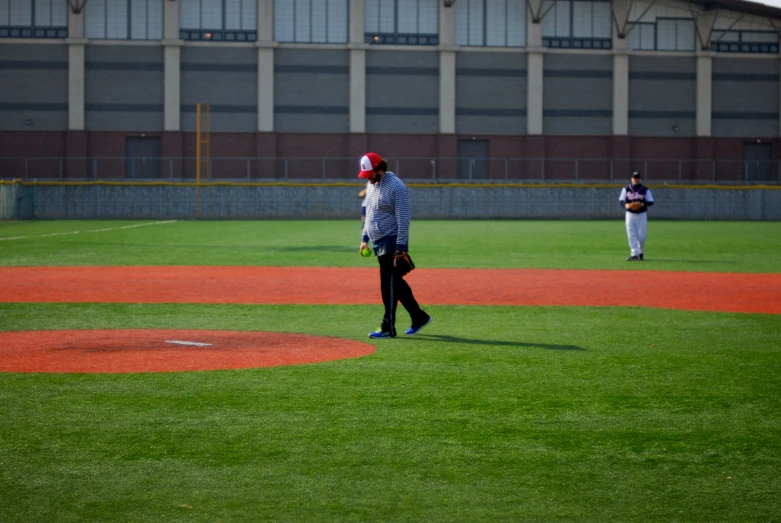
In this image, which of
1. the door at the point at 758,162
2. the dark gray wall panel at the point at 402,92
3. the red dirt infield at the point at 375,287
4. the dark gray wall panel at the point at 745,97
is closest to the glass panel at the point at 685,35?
the dark gray wall panel at the point at 745,97

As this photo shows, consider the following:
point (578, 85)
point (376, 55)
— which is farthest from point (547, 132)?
point (376, 55)

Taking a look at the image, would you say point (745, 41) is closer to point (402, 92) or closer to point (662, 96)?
point (662, 96)

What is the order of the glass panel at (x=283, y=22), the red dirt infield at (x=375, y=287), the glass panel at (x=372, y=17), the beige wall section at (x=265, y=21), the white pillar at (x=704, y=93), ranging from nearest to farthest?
the red dirt infield at (x=375, y=287), the beige wall section at (x=265, y=21), the glass panel at (x=283, y=22), the glass panel at (x=372, y=17), the white pillar at (x=704, y=93)

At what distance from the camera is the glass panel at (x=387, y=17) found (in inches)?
2240

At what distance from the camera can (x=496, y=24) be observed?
5781cm

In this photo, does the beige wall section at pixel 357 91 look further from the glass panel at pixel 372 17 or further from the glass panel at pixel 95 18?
the glass panel at pixel 95 18

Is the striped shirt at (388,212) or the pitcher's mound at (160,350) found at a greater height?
the striped shirt at (388,212)

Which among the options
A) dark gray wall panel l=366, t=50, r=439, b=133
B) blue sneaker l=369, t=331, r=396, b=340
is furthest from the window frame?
blue sneaker l=369, t=331, r=396, b=340

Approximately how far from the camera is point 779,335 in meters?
11.4

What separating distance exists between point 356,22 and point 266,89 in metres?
6.02

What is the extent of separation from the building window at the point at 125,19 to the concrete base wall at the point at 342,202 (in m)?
9.67

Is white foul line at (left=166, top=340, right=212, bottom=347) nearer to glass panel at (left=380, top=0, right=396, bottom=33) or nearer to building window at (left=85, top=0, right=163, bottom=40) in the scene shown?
building window at (left=85, top=0, right=163, bottom=40)

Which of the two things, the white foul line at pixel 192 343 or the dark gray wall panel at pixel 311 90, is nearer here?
the white foul line at pixel 192 343

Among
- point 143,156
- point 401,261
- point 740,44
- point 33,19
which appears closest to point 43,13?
point 33,19
